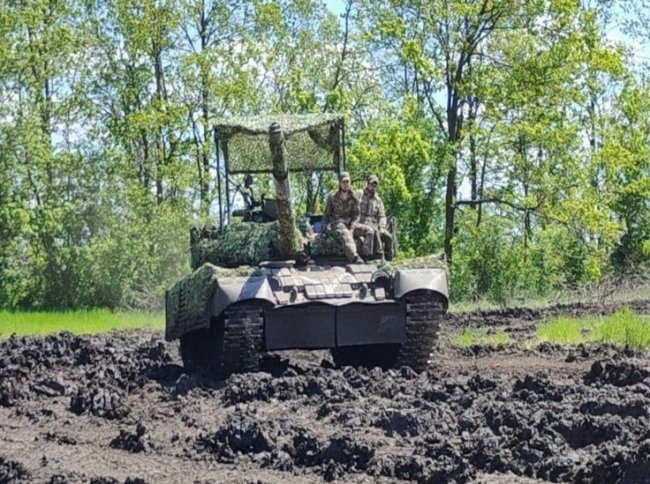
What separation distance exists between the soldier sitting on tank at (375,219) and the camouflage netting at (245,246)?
963 mm

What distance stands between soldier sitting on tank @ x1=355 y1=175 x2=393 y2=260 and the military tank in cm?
60

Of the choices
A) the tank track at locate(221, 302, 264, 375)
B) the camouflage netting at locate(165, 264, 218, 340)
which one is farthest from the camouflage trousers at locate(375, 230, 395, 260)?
the tank track at locate(221, 302, 264, 375)

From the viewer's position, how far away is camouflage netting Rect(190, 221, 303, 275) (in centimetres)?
1752

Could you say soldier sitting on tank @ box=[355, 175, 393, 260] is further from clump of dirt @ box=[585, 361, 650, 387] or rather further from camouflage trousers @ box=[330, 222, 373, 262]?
clump of dirt @ box=[585, 361, 650, 387]

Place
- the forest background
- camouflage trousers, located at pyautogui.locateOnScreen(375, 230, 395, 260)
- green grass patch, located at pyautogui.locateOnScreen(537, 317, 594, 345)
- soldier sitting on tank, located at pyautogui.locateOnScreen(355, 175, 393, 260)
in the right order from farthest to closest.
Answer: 1. the forest background
2. green grass patch, located at pyautogui.locateOnScreen(537, 317, 594, 345)
3. camouflage trousers, located at pyautogui.locateOnScreen(375, 230, 395, 260)
4. soldier sitting on tank, located at pyautogui.locateOnScreen(355, 175, 393, 260)

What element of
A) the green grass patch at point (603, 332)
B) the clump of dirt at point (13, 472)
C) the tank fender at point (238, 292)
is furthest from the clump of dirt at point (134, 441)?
the green grass patch at point (603, 332)

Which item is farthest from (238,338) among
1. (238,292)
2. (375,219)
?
(375,219)

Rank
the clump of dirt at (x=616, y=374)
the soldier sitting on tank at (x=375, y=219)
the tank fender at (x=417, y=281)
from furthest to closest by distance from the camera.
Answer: the soldier sitting on tank at (x=375, y=219)
the tank fender at (x=417, y=281)
the clump of dirt at (x=616, y=374)

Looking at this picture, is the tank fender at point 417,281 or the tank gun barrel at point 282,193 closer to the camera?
the tank gun barrel at point 282,193

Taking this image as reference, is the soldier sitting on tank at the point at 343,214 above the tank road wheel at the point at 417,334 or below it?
above

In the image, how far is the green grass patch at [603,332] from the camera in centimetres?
1954

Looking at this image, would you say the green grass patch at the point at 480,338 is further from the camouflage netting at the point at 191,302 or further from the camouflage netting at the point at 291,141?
the camouflage netting at the point at 191,302

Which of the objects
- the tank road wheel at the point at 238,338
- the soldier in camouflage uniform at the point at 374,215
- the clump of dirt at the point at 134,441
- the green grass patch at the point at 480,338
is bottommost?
the green grass patch at the point at 480,338

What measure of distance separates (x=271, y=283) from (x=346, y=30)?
32.3 meters
